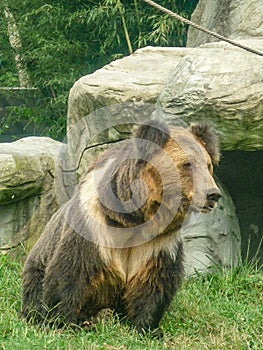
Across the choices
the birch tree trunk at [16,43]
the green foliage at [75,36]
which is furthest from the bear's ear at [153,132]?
the birch tree trunk at [16,43]

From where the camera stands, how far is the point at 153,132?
448 cm

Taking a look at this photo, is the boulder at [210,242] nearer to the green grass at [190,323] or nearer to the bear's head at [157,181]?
the green grass at [190,323]

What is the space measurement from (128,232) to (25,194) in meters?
2.52

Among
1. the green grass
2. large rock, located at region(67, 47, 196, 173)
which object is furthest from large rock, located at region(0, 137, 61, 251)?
the green grass

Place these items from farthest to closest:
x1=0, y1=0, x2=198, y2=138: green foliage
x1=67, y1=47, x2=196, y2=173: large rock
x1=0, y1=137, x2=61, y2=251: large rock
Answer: x1=0, y1=0, x2=198, y2=138: green foliage, x1=0, y1=137, x2=61, y2=251: large rock, x1=67, y1=47, x2=196, y2=173: large rock

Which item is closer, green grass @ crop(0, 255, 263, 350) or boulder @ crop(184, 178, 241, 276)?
green grass @ crop(0, 255, 263, 350)

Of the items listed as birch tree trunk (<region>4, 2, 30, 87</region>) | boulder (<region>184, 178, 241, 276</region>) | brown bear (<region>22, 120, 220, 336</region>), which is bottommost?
birch tree trunk (<region>4, 2, 30, 87</region>)

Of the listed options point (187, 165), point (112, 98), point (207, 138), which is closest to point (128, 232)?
point (187, 165)

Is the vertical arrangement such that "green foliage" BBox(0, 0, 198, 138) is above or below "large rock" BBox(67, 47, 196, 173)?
below

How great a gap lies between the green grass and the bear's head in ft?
2.37

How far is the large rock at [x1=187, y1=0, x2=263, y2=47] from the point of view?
321 inches

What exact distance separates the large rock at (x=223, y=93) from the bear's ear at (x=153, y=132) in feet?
4.38

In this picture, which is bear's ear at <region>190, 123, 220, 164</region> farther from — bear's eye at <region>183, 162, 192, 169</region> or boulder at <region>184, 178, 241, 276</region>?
boulder at <region>184, 178, 241, 276</region>

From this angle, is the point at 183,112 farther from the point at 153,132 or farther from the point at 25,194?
the point at 25,194
